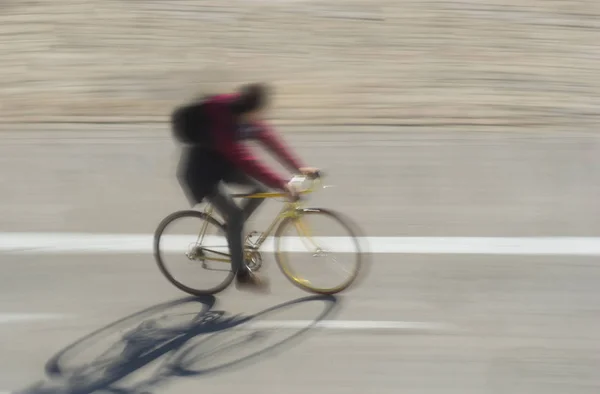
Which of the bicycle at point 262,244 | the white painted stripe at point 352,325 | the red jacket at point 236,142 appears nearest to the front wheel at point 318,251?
the bicycle at point 262,244

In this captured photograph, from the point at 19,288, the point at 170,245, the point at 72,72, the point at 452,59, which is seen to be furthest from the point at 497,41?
the point at 19,288

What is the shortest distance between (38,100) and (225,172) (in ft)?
15.5

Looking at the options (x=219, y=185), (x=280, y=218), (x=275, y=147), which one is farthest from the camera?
(x=280, y=218)

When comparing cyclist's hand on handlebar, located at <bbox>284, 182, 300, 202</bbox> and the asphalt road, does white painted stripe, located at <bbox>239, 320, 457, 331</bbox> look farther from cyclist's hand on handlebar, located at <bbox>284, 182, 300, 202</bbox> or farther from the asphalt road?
cyclist's hand on handlebar, located at <bbox>284, 182, 300, 202</bbox>

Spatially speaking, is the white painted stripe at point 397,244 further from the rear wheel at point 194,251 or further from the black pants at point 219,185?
the black pants at point 219,185

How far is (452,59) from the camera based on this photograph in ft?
33.3

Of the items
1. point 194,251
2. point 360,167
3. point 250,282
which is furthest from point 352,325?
point 360,167

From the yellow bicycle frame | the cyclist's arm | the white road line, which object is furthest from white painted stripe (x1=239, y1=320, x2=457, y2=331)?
the cyclist's arm

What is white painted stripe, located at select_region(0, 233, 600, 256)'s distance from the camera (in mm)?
6617

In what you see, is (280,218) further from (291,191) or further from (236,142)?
(236,142)

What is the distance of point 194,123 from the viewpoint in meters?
5.26

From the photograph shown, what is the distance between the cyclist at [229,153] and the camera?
523 cm

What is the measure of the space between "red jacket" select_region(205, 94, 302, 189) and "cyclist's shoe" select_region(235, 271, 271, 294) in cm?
85

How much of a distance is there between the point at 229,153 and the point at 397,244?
6.79ft
